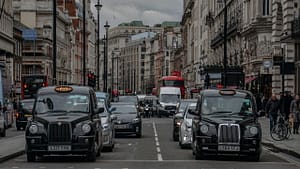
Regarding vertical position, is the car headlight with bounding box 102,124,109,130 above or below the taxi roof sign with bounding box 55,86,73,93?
below

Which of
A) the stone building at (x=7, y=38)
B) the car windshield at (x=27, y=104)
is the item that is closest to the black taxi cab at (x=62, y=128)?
the car windshield at (x=27, y=104)

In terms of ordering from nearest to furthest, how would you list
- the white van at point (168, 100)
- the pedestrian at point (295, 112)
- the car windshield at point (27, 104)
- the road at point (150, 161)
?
the road at point (150, 161) < the pedestrian at point (295, 112) < the car windshield at point (27, 104) < the white van at point (168, 100)

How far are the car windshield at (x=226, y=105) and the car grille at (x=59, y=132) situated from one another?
4.22m

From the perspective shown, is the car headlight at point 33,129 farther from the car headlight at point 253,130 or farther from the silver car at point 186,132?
the silver car at point 186,132

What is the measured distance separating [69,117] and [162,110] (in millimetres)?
55672

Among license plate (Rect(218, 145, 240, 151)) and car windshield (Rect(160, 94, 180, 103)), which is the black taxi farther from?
car windshield (Rect(160, 94, 180, 103))

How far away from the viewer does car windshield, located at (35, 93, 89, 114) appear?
2233 cm

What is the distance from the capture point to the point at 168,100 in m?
78.7

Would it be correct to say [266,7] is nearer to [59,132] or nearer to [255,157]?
[255,157]

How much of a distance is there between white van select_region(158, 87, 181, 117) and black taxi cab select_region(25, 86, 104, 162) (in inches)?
2094

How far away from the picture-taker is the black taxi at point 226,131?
2236 cm

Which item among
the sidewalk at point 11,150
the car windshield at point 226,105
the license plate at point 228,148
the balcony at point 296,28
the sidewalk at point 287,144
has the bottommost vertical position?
the sidewalk at point 287,144

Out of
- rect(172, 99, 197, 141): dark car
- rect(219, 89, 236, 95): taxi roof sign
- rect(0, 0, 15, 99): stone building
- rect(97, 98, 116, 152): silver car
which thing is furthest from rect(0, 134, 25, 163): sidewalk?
rect(0, 0, 15, 99): stone building

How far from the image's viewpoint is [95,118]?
74.2 feet
